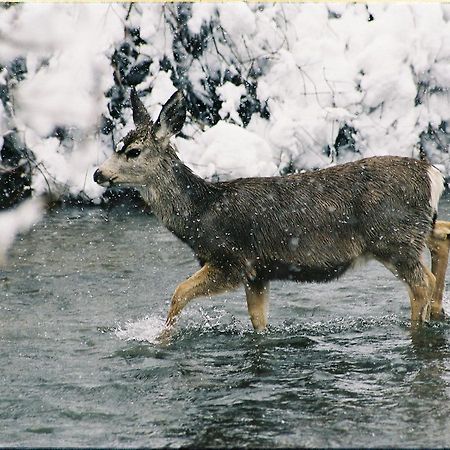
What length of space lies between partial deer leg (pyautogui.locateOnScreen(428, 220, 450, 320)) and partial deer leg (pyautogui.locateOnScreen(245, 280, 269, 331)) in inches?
52.1

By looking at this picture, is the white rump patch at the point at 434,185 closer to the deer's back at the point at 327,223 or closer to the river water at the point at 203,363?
the deer's back at the point at 327,223

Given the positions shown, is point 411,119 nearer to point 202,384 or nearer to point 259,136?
point 259,136

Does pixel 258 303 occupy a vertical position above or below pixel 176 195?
below

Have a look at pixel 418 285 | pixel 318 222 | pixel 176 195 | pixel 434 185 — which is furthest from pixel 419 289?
pixel 176 195

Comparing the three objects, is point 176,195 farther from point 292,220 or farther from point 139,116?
point 292,220

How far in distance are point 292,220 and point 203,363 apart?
1.31 meters

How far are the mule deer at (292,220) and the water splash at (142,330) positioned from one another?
184mm

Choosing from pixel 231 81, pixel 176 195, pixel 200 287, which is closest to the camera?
pixel 200 287

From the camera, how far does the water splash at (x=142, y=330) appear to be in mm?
7302

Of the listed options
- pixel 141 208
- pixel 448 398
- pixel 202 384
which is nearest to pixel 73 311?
pixel 202 384

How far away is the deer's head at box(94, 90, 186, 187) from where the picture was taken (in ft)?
24.4

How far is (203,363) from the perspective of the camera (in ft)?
21.9

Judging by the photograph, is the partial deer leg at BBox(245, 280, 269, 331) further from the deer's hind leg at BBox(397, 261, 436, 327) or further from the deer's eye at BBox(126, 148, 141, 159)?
the deer's eye at BBox(126, 148, 141, 159)

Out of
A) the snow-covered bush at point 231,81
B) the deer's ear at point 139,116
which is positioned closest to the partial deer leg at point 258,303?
the deer's ear at point 139,116
